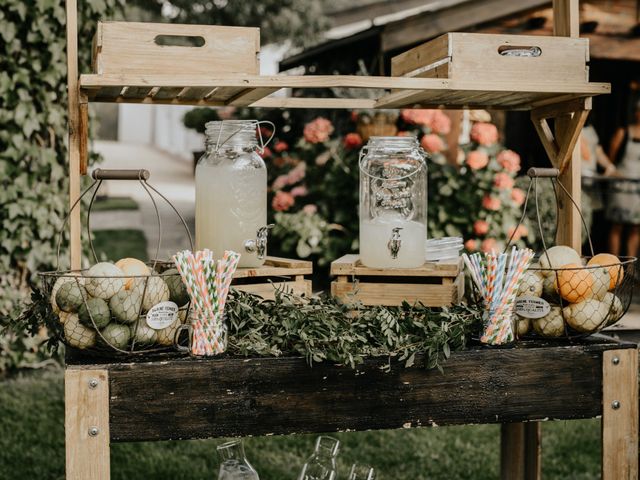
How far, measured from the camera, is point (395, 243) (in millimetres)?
2105

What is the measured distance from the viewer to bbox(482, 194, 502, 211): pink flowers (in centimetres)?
536

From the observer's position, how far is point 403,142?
2.18 m

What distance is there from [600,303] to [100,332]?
42.8 inches

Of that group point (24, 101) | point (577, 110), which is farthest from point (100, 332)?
point (24, 101)

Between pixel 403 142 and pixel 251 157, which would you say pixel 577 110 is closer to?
pixel 403 142

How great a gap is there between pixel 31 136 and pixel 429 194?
2.44 metres

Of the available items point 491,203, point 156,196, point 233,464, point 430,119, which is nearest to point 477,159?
point 491,203

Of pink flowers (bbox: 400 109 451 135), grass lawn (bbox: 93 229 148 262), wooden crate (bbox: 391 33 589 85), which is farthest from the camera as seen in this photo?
grass lawn (bbox: 93 229 148 262)

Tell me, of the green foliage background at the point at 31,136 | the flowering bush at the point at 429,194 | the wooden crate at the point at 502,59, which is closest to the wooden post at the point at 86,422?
the wooden crate at the point at 502,59

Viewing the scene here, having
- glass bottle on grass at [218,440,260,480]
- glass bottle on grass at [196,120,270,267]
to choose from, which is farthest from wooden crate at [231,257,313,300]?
glass bottle on grass at [218,440,260,480]

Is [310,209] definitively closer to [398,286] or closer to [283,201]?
[283,201]

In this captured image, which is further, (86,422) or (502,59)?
(502,59)

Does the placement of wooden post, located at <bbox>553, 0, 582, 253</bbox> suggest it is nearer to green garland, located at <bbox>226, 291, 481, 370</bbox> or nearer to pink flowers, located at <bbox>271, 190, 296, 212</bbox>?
green garland, located at <bbox>226, 291, 481, 370</bbox>

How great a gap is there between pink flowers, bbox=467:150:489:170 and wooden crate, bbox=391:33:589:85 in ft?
10.6
